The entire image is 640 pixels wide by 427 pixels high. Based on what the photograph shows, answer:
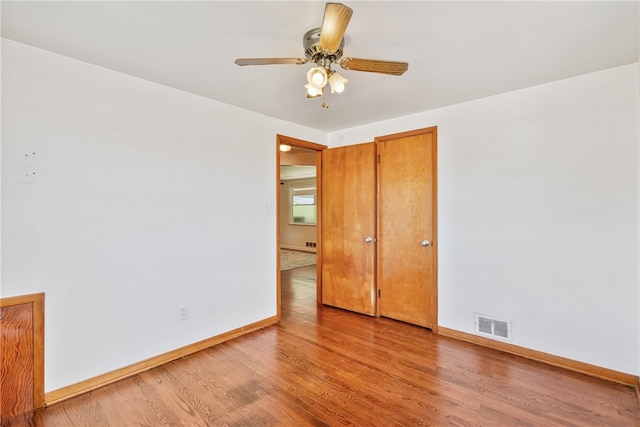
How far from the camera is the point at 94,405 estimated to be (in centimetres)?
192

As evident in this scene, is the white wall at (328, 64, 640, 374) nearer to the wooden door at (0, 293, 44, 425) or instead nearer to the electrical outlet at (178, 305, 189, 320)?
the electrical outlet at (178, 305, 189, 320)

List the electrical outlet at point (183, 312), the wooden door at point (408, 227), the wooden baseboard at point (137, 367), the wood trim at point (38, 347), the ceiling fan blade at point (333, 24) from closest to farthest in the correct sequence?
1. the ceiling fan blade at point (333, 24)
2. the wood trim at point (38, 347)
3. the wooden baseboard at point (137, 367)
4. the electrical outlet at point (183, 312)
5. the wooden door at point (408, 227)

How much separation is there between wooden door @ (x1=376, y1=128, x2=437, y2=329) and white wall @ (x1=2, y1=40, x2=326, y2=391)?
4.84 feet

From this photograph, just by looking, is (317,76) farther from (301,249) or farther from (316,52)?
(301,249)

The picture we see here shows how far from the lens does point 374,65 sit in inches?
65.9

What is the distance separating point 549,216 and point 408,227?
125cm

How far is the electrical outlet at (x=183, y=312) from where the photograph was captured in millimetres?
2576

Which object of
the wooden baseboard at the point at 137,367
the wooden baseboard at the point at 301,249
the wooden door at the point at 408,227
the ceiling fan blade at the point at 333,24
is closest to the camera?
the ceiling fan blade at the point at 333,24

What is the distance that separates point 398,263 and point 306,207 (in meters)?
5.99

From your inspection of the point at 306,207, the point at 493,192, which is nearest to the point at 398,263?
the point at 493,192

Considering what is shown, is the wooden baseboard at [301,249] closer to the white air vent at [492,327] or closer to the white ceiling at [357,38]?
the white air vent at [492,327]

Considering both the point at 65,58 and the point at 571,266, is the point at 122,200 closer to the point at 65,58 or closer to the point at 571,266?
the point at 65,58

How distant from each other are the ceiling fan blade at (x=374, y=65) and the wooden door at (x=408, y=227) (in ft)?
5.16

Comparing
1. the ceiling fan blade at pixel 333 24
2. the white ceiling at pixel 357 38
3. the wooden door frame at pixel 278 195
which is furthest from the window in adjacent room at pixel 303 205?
the ceiling fan blade at pixel 333 24
